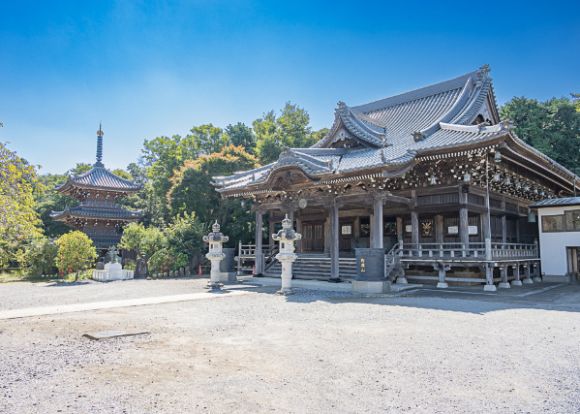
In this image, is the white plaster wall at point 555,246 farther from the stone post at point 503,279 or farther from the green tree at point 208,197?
the green tree at point 208,197

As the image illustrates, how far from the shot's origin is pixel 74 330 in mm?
8000

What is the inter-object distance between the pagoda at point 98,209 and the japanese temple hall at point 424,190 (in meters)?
15.7

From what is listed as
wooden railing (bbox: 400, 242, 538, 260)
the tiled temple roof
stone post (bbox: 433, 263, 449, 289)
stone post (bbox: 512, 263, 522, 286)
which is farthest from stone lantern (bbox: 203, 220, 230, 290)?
the tiled temple roof

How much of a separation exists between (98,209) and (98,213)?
782 millimetres

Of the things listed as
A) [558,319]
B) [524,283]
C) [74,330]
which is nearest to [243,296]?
[74,330]

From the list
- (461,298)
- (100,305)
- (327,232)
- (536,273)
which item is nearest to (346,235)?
(327,232)

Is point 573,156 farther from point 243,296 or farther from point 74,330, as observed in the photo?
point 74,330

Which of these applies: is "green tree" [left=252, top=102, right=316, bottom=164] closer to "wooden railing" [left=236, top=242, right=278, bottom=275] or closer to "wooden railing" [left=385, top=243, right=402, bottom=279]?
"wooden railing" [left=236, top=242, right=278, bottom=275]

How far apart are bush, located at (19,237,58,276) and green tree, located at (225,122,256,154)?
69.0 feet

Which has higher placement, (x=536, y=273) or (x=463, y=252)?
(x=463, y=252)

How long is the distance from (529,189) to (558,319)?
1379cm

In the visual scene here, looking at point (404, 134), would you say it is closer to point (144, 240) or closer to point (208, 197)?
point (208, 197)

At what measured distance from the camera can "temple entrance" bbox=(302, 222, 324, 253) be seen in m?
22.6

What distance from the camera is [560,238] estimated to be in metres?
18.8
